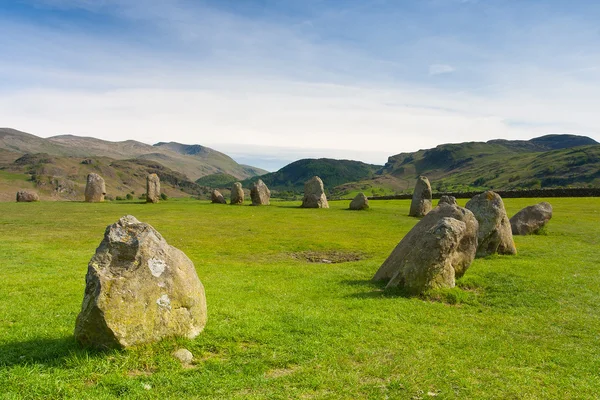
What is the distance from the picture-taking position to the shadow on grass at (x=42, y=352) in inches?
320

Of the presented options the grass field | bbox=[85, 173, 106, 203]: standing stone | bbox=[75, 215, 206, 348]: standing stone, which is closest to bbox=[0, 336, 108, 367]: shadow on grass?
the grass field

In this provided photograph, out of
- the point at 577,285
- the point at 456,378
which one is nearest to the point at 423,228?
the point at 577,285

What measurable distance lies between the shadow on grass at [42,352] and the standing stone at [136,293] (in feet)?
0.76

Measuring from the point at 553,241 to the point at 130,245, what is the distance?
1013 inches

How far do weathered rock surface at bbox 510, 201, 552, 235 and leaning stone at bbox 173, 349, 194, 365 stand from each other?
26.7m

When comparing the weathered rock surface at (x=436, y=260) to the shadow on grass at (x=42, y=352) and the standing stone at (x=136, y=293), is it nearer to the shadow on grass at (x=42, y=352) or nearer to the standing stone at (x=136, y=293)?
the standing stone at (x=136, y=293)

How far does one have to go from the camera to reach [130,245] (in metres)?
9.41

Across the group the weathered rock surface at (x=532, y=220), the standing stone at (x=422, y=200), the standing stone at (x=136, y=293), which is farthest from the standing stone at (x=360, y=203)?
the standing stone at (x=136, y=293)

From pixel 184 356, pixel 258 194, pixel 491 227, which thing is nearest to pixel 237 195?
pixel 258 194

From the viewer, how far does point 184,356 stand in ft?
28.2

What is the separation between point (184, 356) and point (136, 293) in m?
1.72

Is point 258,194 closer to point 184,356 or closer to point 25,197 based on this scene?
point 25,197

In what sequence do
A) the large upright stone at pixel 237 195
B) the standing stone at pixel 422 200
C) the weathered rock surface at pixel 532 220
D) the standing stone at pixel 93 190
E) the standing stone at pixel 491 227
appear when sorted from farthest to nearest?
the large upright stone at pixel 237 195 < the standing stone at pixel 93 190 < the standing stone at pixel 422 200 < the weathered rock surface at pixel 532 220 < the standing stone at pixel 491 227

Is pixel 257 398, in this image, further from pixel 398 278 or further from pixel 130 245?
pixel 398 278
